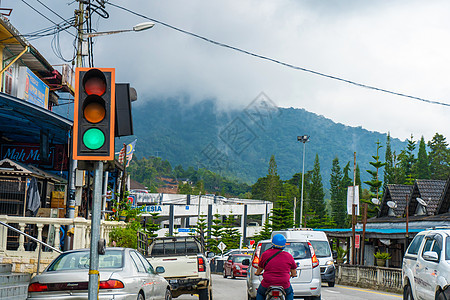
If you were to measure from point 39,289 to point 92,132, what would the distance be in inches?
155

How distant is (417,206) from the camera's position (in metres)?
43.7

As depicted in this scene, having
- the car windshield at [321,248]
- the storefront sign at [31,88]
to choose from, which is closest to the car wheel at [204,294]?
the car windshield at [321,248]

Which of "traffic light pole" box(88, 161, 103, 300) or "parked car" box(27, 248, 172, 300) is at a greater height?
"traffic light pole" box(88, 161, 103, 300)

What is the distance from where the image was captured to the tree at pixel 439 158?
90550 millimetres

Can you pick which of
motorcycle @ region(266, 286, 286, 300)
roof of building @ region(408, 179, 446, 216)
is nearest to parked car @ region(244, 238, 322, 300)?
motorcycle @ region(266, 286, 286, 300)

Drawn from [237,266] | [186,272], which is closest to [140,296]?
[186,272]

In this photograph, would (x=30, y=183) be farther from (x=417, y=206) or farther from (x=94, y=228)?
(x=417, y=206)

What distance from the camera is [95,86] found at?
24.2ft

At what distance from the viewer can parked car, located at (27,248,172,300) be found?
992 cm

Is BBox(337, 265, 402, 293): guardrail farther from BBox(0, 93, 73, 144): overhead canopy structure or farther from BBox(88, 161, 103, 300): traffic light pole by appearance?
BBox(88, 161, 103, 300): traffic light pole

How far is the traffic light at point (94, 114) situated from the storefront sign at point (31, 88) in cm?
2181

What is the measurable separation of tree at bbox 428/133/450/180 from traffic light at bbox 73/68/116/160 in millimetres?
86688

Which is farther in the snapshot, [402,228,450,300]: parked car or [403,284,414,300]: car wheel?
[403,284,414,300]: car wheel

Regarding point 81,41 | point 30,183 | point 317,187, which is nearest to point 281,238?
point 81,41
